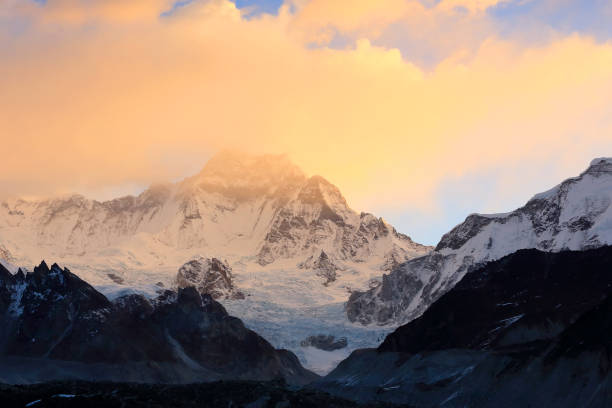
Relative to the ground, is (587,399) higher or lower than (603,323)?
lower

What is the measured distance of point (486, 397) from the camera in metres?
165

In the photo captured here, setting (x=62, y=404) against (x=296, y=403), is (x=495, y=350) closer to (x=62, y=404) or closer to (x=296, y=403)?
(x=296, y=403)

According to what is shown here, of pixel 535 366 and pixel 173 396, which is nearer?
pixel 535 366

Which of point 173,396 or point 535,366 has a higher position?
point 173,396

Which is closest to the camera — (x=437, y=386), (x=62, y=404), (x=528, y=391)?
(x=62, y=404)

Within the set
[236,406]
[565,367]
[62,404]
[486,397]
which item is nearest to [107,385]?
[236,406]

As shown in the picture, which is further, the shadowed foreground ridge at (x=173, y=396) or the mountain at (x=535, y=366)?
the mountain at (x=535, y=366)

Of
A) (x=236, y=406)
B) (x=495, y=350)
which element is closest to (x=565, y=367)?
(x=495, y=350)

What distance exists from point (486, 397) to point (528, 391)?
9719mm

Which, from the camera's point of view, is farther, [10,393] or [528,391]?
[528,391]

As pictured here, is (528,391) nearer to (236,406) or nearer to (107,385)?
(236,406)

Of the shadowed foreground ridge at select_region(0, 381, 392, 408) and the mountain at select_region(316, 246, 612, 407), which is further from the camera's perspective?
the mountain at select_region(316, 246, 612, 407)

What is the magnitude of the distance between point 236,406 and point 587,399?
5430 cm

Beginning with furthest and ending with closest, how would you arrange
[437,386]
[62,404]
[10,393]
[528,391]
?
[437,386], [528,391], [10,393], [62,404]
